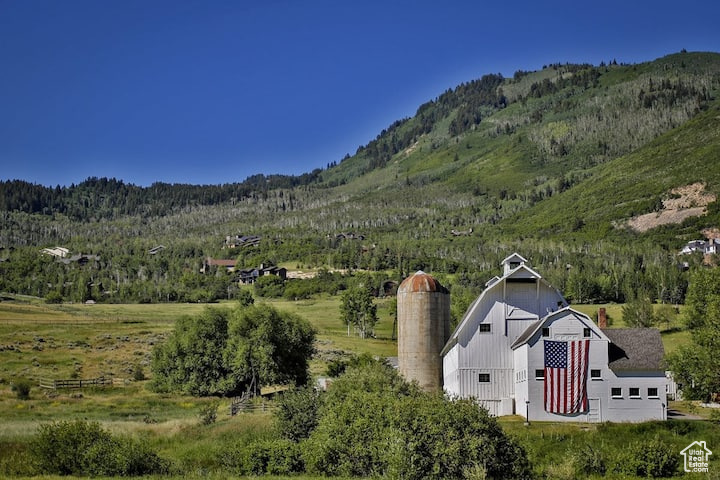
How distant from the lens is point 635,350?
2234 inches

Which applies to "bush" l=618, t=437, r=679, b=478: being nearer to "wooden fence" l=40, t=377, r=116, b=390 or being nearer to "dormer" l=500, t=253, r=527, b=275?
"dormer" l=500, t=253, r=527, b=275

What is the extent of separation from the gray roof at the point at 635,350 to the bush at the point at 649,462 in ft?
46.9

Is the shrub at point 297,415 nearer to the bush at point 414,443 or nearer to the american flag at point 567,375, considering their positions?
the bush at point 414,443

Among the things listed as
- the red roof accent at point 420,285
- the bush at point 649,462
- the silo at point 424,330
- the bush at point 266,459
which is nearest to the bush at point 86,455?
the bush at point 266,459

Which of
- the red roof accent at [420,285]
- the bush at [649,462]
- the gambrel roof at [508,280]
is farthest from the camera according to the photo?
the red roof accent at [420,285]

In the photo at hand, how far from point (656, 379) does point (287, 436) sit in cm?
2343

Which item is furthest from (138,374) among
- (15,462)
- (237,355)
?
(15,462)

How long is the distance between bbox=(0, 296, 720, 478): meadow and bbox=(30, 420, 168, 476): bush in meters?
1.40

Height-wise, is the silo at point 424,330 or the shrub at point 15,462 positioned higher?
the silo at point 424,330

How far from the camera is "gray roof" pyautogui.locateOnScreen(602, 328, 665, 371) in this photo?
55.9 m

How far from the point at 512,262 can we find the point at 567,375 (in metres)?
11.4

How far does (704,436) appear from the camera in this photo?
162ft

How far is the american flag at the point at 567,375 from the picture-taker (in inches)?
2195

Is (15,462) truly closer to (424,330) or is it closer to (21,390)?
(424,330)
